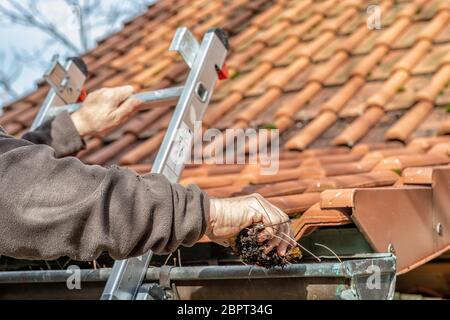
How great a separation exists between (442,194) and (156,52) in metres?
3.03

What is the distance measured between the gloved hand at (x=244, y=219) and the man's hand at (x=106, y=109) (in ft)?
3.51

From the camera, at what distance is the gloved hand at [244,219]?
196 centimetres

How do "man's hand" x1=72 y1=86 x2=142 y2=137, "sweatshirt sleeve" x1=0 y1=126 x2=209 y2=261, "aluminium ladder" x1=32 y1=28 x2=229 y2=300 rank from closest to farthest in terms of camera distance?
1. "sweatshirt sleeve" x1=0 y1=126 x2=209 y2=261
2. "aluminium ladder" x1=32 y1=28 x2=229 y2=300
3. "man's hand" x1=72 y1=86 x2=142 y2=137

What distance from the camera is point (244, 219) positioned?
1979 mm

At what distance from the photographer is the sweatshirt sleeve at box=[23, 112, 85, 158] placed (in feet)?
9.79

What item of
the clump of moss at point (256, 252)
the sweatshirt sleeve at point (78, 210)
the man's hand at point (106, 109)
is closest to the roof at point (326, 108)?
the clump of moss at point (256, 252)

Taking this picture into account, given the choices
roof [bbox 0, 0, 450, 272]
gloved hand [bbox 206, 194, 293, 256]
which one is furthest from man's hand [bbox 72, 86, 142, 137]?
gloved hand [bbox 206, 194, 293, 256]

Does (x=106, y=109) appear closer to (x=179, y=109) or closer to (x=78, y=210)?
(x=179, y=109)

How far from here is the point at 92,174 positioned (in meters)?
1.83

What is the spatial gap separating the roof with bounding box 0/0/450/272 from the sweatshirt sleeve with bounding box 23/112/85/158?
0.50 m

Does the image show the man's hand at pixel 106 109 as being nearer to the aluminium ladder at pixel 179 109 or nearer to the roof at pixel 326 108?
the aluminium ladder at pixel 179 109

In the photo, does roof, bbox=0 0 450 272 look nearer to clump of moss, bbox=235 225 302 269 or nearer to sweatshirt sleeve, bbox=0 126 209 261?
clump of moss, bbox=235 225 302 269

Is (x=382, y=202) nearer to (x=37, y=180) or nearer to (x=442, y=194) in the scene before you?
(x=442, y=194)

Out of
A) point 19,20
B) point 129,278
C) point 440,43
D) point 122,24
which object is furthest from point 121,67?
point 19,20
